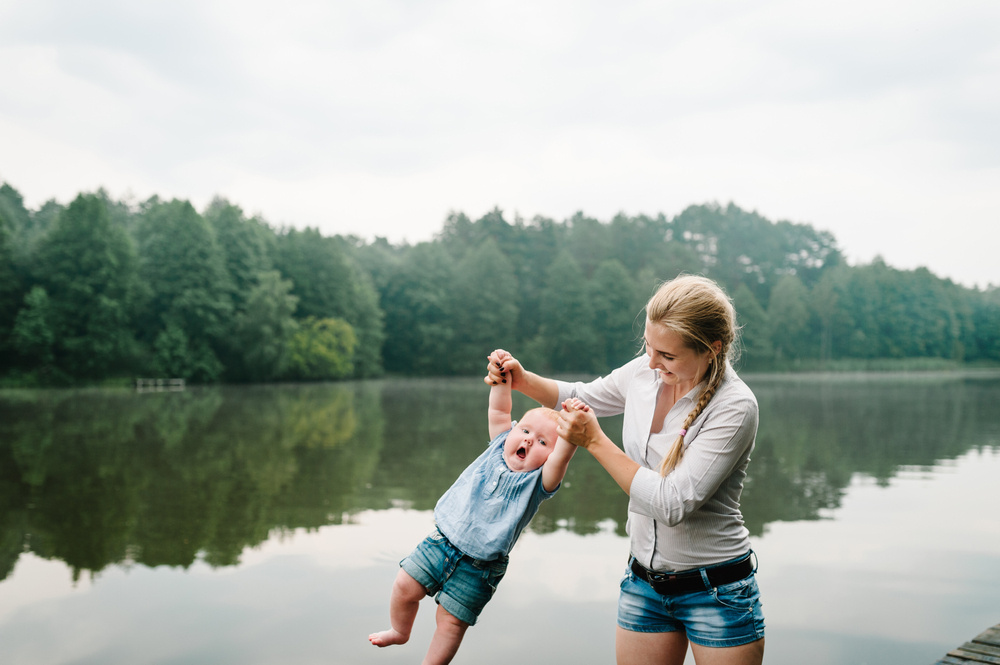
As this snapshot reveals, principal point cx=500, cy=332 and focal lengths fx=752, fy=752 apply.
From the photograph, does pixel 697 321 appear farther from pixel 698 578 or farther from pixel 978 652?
pixel 978 652

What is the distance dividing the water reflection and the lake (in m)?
0.05

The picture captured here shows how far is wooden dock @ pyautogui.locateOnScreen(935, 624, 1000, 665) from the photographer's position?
380cm

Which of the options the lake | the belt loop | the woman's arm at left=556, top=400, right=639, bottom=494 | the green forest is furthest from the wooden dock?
the green forest

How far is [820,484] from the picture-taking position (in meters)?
10.8

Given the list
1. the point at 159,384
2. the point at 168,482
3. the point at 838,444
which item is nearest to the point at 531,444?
the point at 168,482

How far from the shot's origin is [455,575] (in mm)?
2578

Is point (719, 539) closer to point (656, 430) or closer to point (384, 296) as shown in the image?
point (656, 430)

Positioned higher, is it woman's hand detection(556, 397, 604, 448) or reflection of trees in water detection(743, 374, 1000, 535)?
woman's hand detection(556, 397, 604, 448)

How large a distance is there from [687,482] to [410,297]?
59.6m

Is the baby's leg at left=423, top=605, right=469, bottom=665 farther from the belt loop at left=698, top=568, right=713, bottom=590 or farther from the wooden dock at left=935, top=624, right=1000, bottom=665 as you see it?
the wooden dock at left=935, top=624, right=1000, bottom=665

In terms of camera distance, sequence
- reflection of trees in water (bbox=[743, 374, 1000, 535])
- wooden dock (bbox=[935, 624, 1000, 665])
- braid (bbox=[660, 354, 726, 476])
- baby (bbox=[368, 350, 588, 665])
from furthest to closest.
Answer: reflection of trees in water (bbox=[743, 374, 1000, 535]) < wooden dock (bbox=[935, 624, 1000, 665]) < baby (bbox=[368, 350, 588, 665]) < braid (bbox=[660, 354, 726, 476])

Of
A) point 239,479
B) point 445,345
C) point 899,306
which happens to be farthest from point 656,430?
point 899,306

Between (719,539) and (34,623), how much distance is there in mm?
4734

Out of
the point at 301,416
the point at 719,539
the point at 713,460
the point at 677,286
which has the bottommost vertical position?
the point at 301,416
